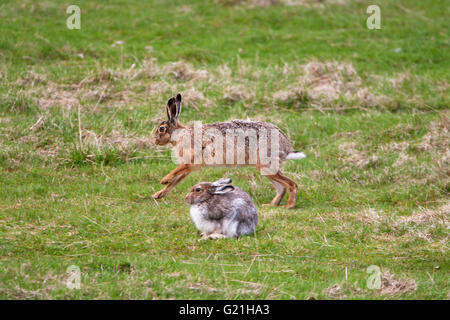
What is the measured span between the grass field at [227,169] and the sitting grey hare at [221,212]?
19cm

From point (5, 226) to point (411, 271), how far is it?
4.73 meters

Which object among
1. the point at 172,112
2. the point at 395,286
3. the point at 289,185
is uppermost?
the point at 172,112

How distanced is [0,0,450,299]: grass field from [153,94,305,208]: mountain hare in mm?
391

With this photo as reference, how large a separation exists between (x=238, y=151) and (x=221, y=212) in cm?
186

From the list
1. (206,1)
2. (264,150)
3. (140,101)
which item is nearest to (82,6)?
(206,1)

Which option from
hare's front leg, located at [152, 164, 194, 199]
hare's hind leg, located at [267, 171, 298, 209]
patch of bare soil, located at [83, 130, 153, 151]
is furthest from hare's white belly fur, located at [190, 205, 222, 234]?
patch of bare soil, located at [83, 130, 153, 151]

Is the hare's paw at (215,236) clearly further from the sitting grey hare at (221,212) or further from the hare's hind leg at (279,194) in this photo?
the hare's hind leg at (279,194)

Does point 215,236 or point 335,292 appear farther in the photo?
point 215,236

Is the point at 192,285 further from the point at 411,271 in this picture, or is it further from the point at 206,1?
the point at 206,1

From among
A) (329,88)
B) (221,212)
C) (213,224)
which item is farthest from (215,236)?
(329,88)

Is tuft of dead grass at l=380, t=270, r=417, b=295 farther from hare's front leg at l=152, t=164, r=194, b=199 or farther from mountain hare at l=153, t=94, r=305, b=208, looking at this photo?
hare's front leg at l=152, t=164, r=194, b=199

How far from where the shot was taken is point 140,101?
45.2ft

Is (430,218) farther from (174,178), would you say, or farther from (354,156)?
(174,178)

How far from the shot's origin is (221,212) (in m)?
8.53
